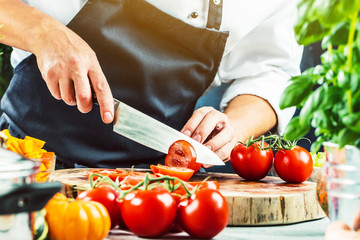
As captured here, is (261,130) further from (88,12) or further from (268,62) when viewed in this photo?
(88,12)

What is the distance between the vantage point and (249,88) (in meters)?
1.87

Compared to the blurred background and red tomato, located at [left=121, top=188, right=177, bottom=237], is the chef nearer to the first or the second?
red tomato, located at [left=121, top=188, right=177, bottom=237]

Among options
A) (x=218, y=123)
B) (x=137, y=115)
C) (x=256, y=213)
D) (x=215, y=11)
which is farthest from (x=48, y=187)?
(x=215, y=11)

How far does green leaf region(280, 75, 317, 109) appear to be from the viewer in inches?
27.1

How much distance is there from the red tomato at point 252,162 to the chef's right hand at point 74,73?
0.41 metres

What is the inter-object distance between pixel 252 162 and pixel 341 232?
74 cm

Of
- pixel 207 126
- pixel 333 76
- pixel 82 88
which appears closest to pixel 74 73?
pixel 82 88

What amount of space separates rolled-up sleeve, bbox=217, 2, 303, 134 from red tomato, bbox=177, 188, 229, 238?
1.07 meters

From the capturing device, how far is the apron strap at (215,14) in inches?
66.2

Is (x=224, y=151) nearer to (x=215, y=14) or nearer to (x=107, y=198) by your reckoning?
(x=215, y=14)

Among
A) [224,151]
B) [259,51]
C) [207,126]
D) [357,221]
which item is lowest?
[224,151]

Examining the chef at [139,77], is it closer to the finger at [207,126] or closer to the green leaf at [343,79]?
the finger at [207,126]

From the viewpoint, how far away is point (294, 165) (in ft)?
4.46

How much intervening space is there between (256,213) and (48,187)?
61 centimetres
